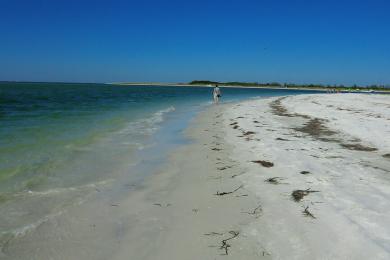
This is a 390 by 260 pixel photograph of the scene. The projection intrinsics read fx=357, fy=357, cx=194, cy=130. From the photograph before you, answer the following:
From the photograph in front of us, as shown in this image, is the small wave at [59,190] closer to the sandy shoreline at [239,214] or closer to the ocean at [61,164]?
the ocean at [61,164]

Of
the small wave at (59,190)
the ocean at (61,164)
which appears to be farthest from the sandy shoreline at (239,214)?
the ocean at (61,164)

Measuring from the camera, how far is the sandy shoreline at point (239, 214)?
4023 mm

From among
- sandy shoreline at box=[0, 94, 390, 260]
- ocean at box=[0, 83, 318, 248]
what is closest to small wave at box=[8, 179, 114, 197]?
ocean at box=[0, 83, 318, 248]

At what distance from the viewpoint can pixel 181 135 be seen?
14.3 m

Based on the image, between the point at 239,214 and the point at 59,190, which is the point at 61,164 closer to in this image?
the point at 59,190

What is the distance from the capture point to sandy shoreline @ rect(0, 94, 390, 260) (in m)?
4.02

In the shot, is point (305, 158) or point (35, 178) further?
point (305, 158)

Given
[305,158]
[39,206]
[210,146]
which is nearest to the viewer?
[39,206]

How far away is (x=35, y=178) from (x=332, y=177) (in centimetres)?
592

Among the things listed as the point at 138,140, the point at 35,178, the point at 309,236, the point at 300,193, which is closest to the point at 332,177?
the point at 300,193

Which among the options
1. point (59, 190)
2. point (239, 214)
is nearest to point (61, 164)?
point (59, 190)

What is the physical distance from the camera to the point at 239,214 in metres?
5.11

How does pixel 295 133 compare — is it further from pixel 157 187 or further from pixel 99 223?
pixel 99 223

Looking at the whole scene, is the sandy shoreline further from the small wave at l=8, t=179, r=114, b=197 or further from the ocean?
the ocean
